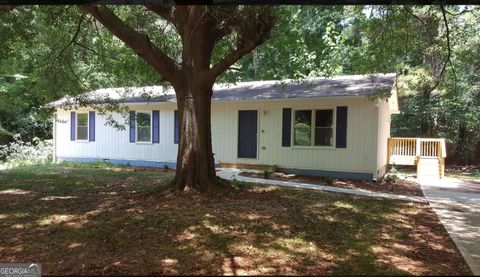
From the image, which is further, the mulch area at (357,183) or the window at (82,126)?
the window at (82,126)

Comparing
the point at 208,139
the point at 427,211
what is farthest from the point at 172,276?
the point at 427,211

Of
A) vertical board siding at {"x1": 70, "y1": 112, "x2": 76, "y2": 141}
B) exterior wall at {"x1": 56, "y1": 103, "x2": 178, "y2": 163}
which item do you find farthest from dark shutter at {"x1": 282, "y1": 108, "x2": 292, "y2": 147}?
vertical board siding at {"x1": 70, "y1": 112, "x2": 76, "y2": 141}

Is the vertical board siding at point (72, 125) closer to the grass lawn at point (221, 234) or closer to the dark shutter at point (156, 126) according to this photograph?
the dark shutter at point (156, 126)

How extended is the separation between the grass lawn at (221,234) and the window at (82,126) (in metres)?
8.64

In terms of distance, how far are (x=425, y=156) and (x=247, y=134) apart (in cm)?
629

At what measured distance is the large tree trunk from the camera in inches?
303

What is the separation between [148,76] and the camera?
11484mm

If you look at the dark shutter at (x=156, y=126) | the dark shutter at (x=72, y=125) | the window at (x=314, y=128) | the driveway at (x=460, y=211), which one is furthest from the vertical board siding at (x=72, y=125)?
the driveway at (x=460, y=211)

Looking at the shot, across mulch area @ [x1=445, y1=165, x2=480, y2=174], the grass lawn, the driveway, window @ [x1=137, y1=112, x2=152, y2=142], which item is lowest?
mulch area @ [x1=445, y1=165, x2=480, y2=174]

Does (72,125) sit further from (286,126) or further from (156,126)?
(286,126)

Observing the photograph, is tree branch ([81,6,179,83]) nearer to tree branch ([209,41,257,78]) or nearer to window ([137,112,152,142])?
tree branch ([209,41,257,78])

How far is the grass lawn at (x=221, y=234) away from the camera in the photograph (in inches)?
164

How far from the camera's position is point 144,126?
15.5 m

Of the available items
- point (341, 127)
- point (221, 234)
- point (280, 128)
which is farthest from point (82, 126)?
point (221, 234)
